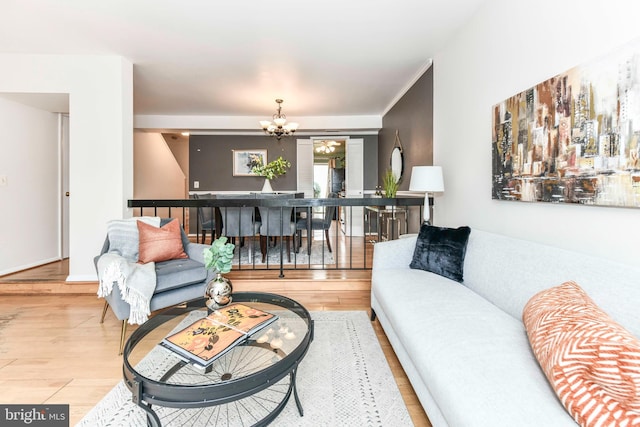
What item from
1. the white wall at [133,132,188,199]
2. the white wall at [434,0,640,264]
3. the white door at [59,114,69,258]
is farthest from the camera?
the white wall at [133,132,188,199]

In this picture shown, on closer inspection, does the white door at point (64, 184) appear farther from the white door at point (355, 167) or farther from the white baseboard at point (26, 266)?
the white door at point (355, 167)

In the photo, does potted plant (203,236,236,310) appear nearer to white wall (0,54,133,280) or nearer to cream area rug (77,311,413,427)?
cream area rug (77,311,413,427)

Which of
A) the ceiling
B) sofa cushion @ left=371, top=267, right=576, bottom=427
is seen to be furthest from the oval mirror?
sofa cushion @ left=371, top=267, right=576, bottom=427

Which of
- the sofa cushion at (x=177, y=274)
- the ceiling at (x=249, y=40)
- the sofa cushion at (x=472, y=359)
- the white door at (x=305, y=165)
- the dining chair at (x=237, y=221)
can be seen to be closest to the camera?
the sofa cushion at (x=472, y=359)

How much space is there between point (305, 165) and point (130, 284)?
478cm

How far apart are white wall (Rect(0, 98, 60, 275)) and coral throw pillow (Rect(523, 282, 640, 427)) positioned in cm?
507

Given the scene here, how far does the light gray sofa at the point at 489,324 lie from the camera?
Result: 93 cm

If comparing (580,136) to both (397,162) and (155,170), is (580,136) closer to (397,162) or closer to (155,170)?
(397,162)

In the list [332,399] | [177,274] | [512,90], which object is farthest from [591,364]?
[177,274]

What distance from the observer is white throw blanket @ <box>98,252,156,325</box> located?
6.82ft

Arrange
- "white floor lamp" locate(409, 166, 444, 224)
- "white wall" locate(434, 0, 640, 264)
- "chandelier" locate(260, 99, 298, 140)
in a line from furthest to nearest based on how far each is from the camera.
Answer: "chandelier" locate(260, 99, 298, 140)
"white floor lamp" locate(409, 166, 444, 224)
"white wall" locate(434, 0, 640, 264)

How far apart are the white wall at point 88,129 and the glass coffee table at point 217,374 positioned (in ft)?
7.46

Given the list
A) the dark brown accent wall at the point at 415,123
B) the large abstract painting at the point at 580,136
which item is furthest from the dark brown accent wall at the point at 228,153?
the large abstract painting at the point at 580,136

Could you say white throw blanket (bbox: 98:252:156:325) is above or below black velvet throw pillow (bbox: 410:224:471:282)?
below
